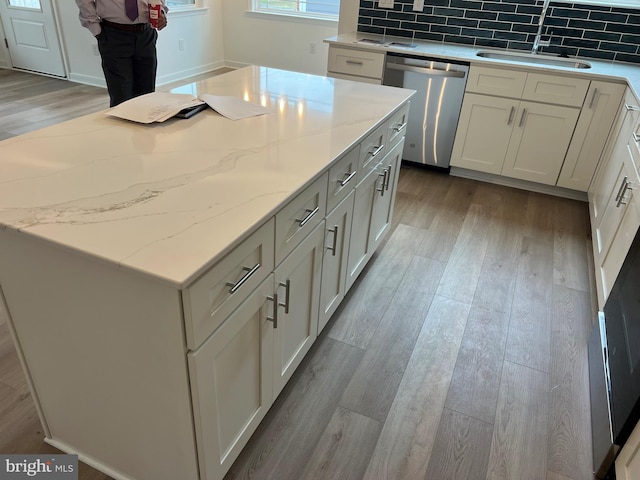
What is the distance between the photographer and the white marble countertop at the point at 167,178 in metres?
0.98

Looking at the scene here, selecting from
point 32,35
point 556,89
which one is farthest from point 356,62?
point 32,35

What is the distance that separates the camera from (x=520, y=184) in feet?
11.8

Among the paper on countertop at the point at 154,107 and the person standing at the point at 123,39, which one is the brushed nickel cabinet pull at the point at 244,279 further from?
the person standing at the point at 123,39

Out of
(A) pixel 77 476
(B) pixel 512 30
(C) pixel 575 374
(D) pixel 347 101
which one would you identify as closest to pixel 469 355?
(C) pixel 575 374

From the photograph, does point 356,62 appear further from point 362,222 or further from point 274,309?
point 274,309

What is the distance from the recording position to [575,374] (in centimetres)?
194

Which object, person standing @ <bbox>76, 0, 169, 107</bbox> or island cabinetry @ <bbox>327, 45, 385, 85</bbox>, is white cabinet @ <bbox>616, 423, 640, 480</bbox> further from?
person standing @ <bbox>76, 0, 169, 107</bbox>

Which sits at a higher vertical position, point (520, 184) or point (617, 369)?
point (617, 369)

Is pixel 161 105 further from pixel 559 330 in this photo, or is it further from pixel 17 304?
pixel 559 330

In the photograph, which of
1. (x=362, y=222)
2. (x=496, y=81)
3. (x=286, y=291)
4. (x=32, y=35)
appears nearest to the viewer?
(x=286, y=291)

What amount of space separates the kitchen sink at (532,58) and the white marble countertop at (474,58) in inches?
2.6

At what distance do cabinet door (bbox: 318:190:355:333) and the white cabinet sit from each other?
1.06 metres

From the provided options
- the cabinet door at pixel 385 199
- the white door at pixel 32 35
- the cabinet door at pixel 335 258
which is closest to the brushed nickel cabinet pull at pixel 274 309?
the cabinet door at pixel 335 258

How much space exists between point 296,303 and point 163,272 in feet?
2.41
